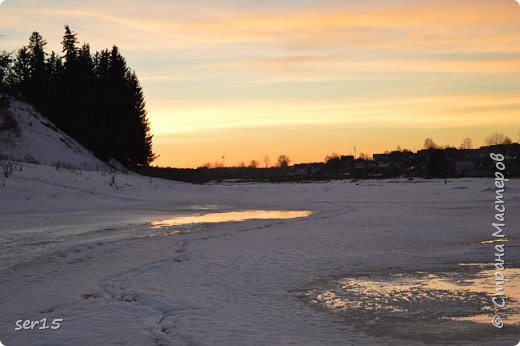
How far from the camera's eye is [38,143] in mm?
33438

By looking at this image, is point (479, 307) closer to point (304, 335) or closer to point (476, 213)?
point (304, 335)

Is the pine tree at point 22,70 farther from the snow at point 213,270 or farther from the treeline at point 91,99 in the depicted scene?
the snow at point 213,270

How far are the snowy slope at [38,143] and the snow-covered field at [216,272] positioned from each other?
17414 mm

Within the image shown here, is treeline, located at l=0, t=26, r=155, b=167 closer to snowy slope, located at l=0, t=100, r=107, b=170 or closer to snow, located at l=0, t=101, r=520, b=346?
snowy slope, located at l=0, t=100, r=107, b=170

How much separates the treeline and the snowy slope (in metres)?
4.07

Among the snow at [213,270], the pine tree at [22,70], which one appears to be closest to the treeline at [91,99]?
the pine tree at [22,70]

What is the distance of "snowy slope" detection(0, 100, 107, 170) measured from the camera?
31719mm

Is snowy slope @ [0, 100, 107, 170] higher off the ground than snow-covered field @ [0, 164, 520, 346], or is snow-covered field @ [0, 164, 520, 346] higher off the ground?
snowy slope @ [0, 100, 107, 170]

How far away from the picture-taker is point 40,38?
51.6 metres

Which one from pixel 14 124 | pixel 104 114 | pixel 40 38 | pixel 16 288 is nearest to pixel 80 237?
pixel 16 288

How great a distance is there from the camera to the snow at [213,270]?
4652 millimetres

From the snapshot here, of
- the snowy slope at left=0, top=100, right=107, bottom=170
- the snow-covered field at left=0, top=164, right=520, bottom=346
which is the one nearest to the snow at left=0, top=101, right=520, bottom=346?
the snow-covered field at left=0, top=164, right=520, bottom=346

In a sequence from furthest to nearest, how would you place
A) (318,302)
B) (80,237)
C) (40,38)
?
(40,38)
(80,237)
(318,302)

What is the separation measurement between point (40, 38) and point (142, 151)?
16.7 metres
